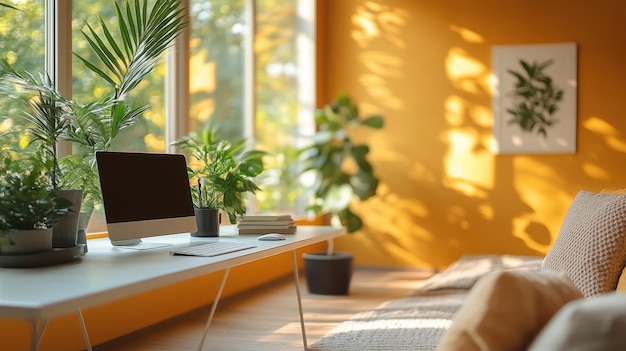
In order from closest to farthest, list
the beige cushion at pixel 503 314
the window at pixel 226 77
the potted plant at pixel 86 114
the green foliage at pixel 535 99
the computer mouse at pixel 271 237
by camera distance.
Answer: the beige cushion at pixel 503 314
the potted plant at pixel 86 114
the computer mouse at pixel 271 237
the window at pixel 226 77
the green foliage at pixel 535 99

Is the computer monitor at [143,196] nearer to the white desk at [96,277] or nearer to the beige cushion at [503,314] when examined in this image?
the white desk at [96,277]

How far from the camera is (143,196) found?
2844 millimetres

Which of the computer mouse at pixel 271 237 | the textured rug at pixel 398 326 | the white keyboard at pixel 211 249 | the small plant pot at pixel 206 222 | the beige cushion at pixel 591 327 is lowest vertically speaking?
the textured rug at pixel 398 326

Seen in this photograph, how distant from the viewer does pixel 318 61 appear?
688 centimetres

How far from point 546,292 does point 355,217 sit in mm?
5203

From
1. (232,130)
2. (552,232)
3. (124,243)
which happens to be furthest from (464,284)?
(124,243)

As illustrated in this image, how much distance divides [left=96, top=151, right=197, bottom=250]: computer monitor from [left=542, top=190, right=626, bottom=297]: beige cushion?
1.49m

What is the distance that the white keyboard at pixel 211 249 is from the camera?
2553mm

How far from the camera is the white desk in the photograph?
1.61m

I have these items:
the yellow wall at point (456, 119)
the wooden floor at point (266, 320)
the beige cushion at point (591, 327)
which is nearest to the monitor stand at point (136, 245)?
the wooden floor at point (266, 320)

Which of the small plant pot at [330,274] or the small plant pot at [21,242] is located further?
the small plant pot at [330,274]

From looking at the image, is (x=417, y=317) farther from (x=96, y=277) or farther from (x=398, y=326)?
(x=96, y=277)

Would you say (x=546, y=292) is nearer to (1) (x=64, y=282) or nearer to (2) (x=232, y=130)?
(1) (x=64, y=282)

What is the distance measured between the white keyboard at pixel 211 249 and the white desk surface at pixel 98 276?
1.4 inches
